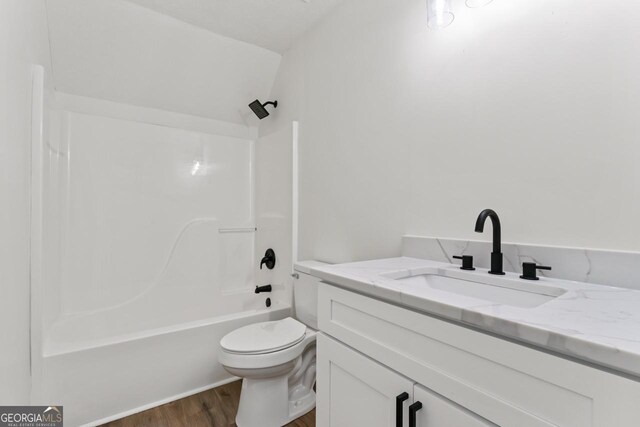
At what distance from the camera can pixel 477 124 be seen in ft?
3.91

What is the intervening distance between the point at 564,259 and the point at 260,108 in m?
2.25

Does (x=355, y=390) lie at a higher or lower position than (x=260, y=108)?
lower

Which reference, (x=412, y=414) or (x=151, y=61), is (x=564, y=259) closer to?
(x=412, y=414)

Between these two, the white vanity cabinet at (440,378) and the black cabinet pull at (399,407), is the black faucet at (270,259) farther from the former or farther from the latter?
the black cabinet pull at (399,407)

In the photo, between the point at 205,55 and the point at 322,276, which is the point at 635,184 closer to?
the point at 322,276

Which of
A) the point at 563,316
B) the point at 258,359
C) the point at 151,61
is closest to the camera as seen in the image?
the point at 563,316

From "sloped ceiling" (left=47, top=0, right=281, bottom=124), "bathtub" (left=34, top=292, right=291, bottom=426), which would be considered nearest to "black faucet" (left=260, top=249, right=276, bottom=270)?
"bathtub" (left=34, top=292, right=291, bottom=426)

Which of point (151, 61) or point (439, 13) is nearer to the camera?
point (439, 13)

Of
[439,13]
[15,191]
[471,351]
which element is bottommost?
[471,351]

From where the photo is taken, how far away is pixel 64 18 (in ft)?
5.92

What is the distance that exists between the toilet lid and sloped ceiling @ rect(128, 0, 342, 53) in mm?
1931

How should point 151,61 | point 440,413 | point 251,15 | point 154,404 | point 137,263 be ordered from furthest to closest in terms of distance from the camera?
point 137,263
point 151,61
point 251,15
point 154,404
point 440,413

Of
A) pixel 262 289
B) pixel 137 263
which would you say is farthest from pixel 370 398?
pixel 137 263

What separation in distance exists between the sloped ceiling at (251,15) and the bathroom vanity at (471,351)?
170cm
